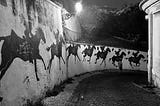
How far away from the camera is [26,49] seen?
7.44 metres

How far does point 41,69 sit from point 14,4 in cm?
325

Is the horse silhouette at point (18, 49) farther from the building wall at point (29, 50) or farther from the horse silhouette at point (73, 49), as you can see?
the horse silhouette at point (73, 49)

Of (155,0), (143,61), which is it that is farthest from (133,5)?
(155,0)

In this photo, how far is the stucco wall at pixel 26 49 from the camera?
599 cm

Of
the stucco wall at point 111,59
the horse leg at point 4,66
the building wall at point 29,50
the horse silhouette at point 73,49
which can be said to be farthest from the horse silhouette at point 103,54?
the horse leg at point 4,66

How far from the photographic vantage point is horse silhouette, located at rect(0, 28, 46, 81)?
5.93 meters

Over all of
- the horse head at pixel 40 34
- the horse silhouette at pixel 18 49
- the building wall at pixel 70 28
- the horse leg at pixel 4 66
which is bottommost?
the horse leg at pixel 4 66

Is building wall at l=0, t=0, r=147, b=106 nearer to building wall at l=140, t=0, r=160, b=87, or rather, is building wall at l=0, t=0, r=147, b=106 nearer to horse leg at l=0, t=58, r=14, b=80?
horse leg at l=0, t=58, r=14, b=80

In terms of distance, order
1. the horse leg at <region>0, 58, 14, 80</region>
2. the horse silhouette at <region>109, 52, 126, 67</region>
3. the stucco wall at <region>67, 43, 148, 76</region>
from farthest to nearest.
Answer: the horse silhouette at <region>109, 52, 126, 67</region> → the stucco wall at <region>67, 43, 148, 76</region> → the horse leg at <region>0, 58, 14, 80</region>

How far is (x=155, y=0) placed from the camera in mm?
10656

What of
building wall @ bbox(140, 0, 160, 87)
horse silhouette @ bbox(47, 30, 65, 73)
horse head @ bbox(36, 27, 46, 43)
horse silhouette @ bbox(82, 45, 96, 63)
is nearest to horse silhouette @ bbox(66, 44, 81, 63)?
horse silhouette @ bbox(82, 45, 96, 63)

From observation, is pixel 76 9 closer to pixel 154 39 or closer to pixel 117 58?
pixel 117 58

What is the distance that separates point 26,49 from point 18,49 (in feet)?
1.97

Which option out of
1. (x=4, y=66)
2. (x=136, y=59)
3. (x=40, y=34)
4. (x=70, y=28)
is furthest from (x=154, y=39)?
(x=70, y=28)
